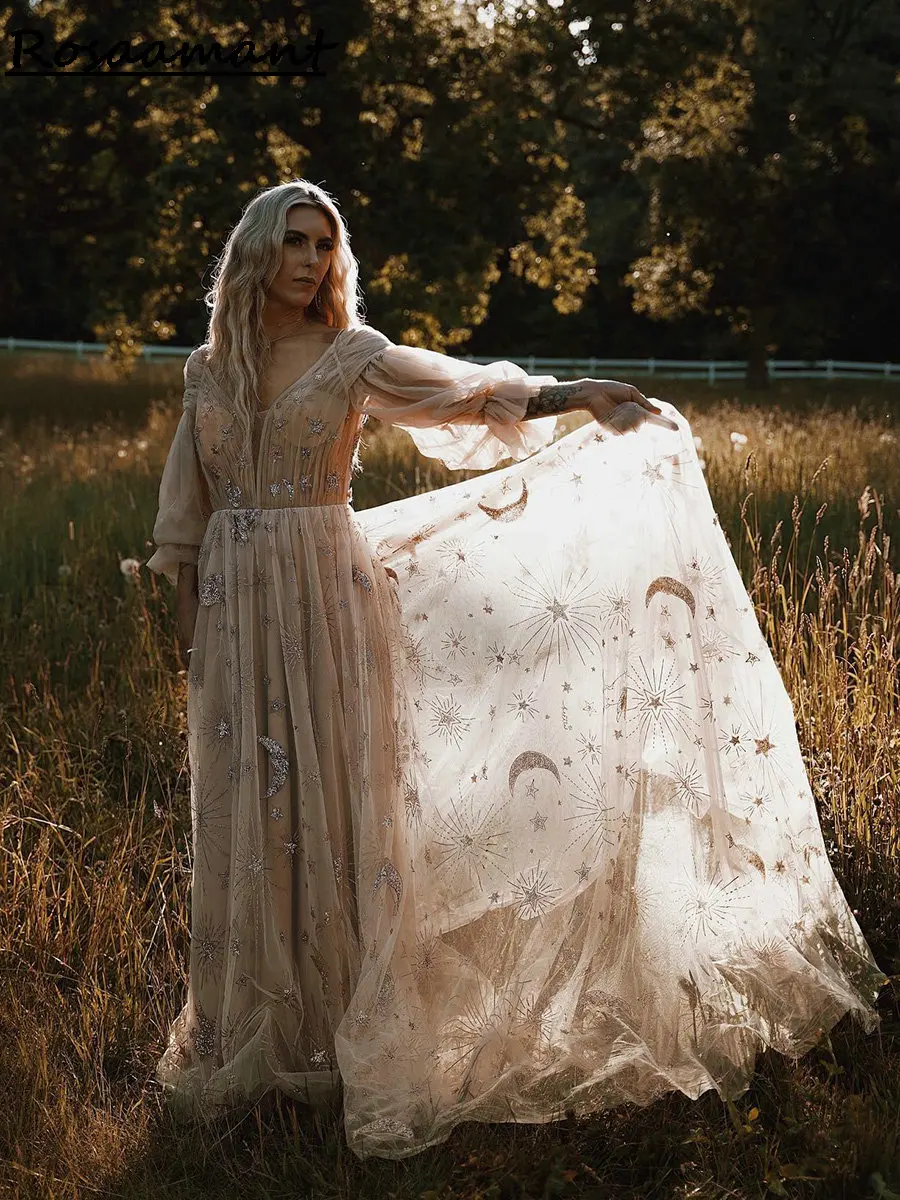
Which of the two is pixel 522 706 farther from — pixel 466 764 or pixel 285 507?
pixel 285 507

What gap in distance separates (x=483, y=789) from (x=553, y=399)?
36.6 inches

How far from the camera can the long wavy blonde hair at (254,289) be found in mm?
2760

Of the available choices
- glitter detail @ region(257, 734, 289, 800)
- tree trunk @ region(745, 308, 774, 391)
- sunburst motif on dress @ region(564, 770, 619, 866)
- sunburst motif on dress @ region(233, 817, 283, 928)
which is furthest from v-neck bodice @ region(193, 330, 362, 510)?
tree trunk @ region(745, 308, 774, 391)

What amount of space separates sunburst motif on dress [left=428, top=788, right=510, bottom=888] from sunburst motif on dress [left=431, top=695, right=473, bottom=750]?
0.14 m

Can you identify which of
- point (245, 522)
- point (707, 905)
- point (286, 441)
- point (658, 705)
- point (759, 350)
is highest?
point (286, 441)

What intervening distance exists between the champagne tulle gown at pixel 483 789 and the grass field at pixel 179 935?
0.36ft

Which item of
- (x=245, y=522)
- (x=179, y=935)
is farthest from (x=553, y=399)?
(x=179, y=935)

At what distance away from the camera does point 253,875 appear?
284cm

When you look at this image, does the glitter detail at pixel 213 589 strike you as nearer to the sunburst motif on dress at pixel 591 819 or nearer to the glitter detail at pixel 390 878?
the glitter detail at pixel 390 878

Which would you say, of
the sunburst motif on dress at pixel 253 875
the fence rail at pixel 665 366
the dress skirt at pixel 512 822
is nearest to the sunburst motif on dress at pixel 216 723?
the dress skirt at pixel 512 822

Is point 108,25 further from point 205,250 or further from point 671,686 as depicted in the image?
point 671,686

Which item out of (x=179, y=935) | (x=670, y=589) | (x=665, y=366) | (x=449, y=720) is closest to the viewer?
(x=670, y=589)

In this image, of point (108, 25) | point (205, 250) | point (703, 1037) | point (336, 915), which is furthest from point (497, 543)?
point (108, 25)

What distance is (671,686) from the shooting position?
2.89m
